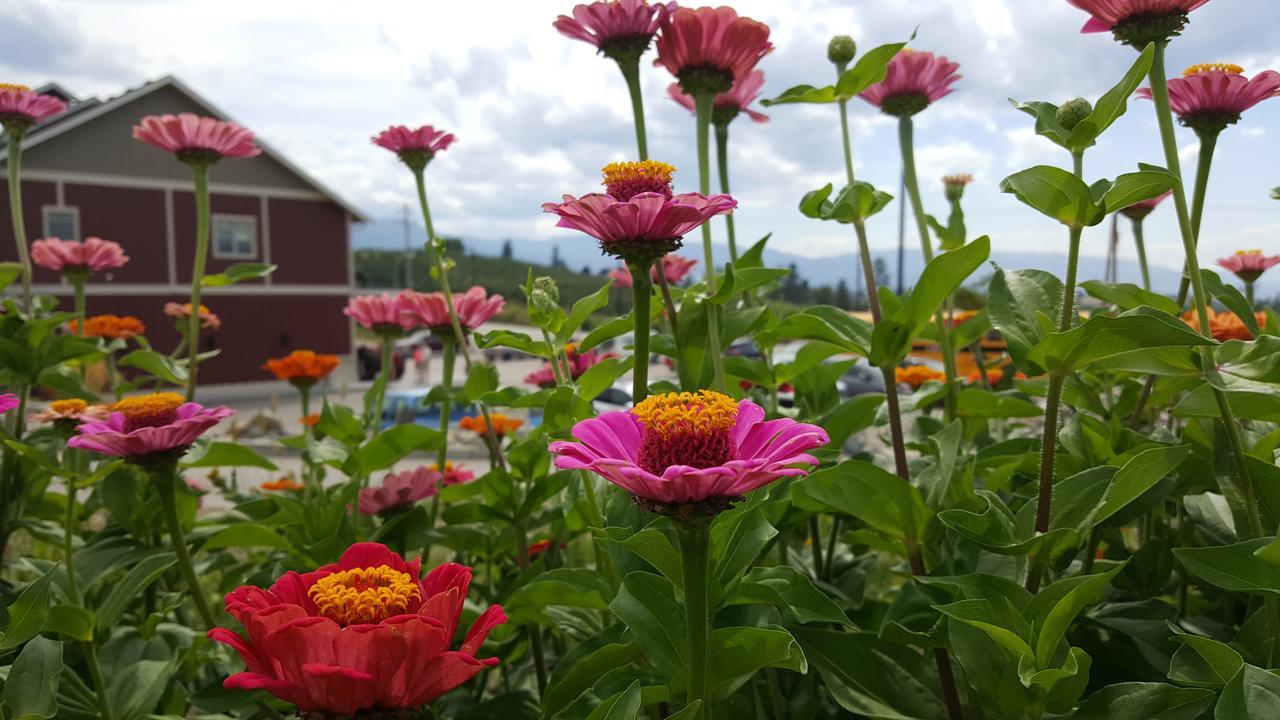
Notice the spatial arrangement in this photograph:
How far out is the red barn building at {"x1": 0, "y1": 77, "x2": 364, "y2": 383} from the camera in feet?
60.6

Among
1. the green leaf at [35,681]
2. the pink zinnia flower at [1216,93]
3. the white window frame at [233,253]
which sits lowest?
the green leaf at [35,681]

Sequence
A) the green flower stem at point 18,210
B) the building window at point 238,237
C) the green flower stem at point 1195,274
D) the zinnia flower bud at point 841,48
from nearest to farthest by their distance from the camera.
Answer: the green flower stem at point 1195,274
the zinnia flower bud at point 841,48
the green flower stem at point 18,210
the building window at point 238,237

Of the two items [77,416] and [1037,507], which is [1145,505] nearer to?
[1037,507]

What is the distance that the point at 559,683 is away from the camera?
1094 mm

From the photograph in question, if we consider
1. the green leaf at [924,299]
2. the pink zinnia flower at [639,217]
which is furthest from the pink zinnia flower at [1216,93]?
the pink zinnia flower at [639,217]

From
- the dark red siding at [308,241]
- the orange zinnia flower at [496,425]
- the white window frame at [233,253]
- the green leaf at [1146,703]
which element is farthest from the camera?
the dark red siding at [308,241]

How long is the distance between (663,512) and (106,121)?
2230 centimetres

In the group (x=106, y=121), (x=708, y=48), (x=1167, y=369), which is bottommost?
(x=1167, y=369)

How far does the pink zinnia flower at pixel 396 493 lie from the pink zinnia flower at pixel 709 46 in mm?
961

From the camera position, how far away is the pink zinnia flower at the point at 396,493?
1.77 m

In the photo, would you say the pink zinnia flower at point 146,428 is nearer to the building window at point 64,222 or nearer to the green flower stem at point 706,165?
the green flower stem at point 706,165

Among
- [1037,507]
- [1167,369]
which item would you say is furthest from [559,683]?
[1167,369]

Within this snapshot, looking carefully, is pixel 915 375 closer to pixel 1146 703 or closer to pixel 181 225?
pixel 1146 703

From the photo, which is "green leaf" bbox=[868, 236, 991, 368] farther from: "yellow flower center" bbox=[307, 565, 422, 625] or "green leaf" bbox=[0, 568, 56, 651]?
"green leaf" bbox=[0, 568, 56, 651]
